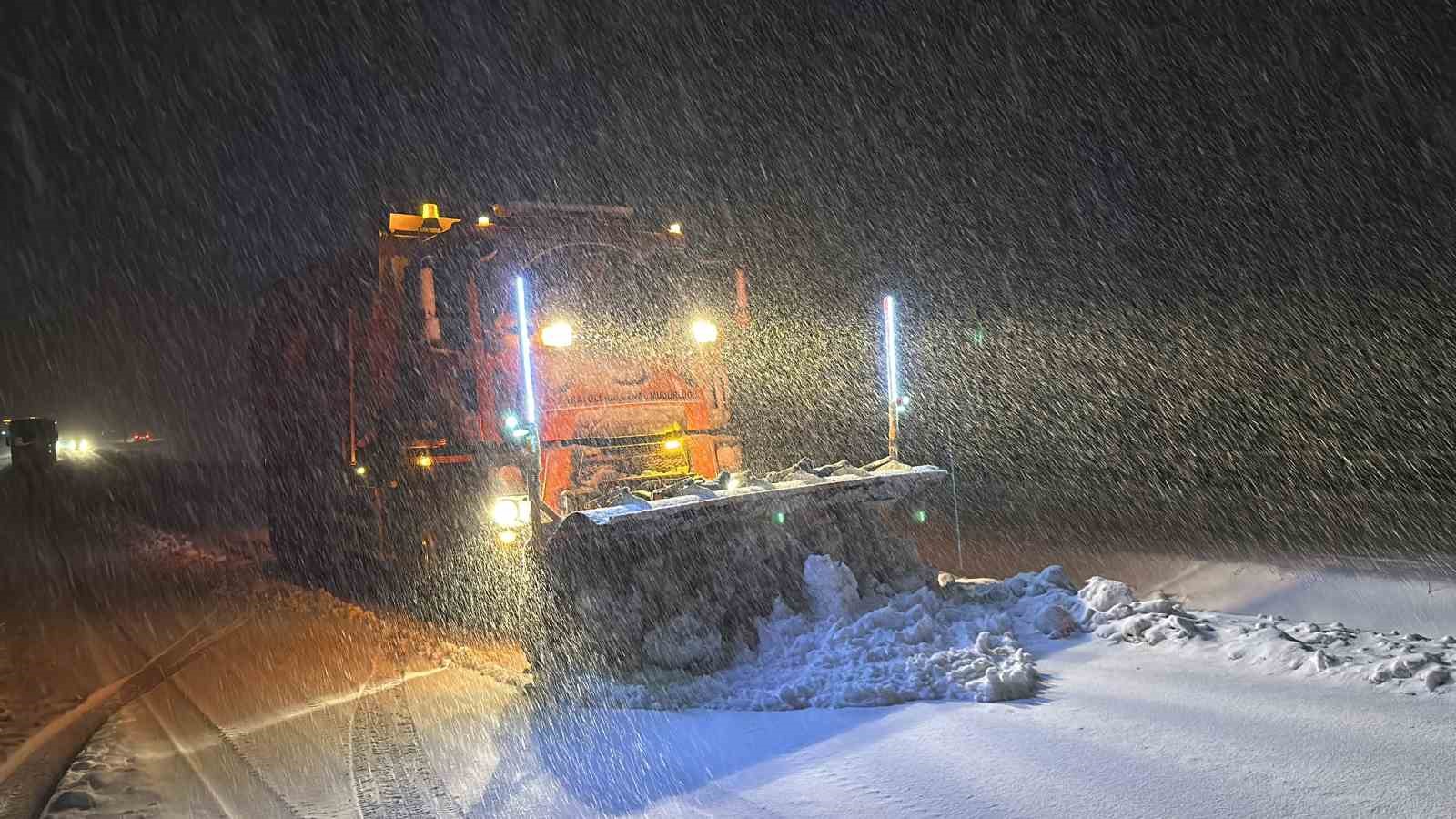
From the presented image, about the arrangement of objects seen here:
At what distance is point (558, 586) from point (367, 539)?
15.7ft

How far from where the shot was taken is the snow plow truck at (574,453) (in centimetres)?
594

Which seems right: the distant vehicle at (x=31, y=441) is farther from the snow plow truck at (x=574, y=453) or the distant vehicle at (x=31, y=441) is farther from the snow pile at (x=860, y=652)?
the snow pile at (x=860, y=652)

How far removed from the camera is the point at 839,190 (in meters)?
22.1

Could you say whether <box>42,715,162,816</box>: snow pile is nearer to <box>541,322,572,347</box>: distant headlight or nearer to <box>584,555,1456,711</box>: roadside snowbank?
<box>584,555,1456,711</box>: roadside snowbank

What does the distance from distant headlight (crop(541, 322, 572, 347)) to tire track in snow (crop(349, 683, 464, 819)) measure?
2.90 metres

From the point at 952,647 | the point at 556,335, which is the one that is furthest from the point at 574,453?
the point at 952,647

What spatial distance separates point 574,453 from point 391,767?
309 centimetres

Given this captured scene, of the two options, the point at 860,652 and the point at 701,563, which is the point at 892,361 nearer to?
the point at 701,563

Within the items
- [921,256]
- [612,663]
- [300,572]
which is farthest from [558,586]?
[921,256]

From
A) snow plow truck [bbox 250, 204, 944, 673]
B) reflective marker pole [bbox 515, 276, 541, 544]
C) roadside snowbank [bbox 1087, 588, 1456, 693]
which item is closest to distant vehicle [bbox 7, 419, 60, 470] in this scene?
snow plow truck [bbox 250, 204, 944, 673]

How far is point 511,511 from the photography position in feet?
23.2

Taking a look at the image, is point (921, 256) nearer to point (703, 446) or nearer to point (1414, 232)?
point (1414, 232)

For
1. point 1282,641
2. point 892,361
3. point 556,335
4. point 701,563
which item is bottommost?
point 1282,641

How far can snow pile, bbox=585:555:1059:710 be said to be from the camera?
5.16 metres
